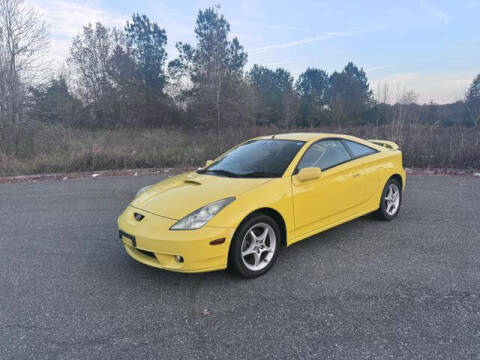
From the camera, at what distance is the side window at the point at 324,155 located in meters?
3.79

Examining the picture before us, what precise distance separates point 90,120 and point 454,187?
32665mm

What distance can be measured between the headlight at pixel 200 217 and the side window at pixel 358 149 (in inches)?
86.2

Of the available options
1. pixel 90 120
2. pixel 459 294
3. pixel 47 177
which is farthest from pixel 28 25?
pixel 459 294

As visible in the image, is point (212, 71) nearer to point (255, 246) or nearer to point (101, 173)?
point (101, 173)

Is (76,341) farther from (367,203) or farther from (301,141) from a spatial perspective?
(367,203)

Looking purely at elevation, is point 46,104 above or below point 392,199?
Answer: above

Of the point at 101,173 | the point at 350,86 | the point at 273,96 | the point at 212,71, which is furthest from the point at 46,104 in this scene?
the point at 350,86

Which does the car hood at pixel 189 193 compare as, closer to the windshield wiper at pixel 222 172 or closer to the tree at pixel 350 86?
the windshield wiper at pixel 222 172

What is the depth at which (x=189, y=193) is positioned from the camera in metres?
3.38

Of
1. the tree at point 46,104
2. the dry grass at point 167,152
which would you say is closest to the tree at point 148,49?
the tree at point 46,104

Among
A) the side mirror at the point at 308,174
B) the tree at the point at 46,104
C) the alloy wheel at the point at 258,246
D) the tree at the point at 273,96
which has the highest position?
the tree at the point at 273,96

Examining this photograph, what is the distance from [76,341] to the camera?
7.75ft

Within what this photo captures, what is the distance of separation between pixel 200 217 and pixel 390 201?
329 cm

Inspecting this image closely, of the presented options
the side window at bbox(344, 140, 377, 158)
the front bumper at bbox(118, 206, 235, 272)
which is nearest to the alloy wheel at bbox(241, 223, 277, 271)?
the front bumper at bbox(118, 206, 235, 272)
